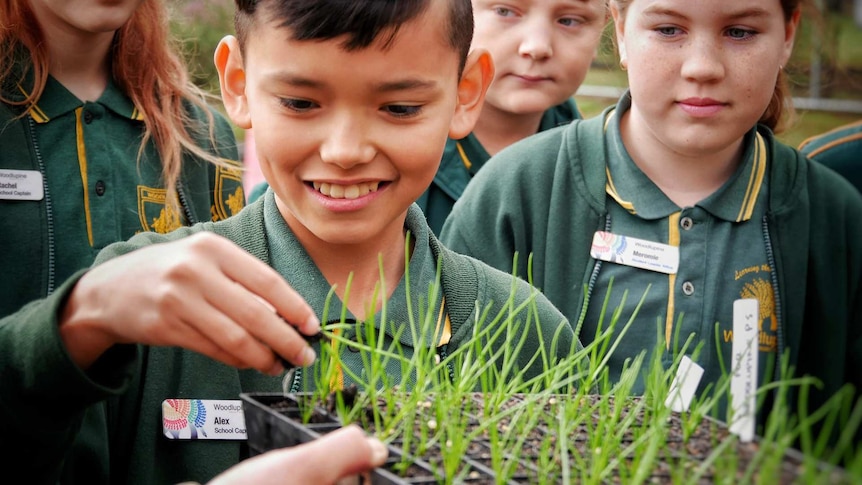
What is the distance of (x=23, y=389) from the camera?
146cm

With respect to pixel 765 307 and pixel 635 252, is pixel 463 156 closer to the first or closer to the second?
pixel 635 252

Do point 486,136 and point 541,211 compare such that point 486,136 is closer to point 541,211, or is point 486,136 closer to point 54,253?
point 541,211

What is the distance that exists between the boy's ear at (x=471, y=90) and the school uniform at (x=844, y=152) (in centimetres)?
179

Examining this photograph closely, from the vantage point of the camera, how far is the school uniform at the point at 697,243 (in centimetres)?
275

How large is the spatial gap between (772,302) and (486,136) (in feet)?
4.34

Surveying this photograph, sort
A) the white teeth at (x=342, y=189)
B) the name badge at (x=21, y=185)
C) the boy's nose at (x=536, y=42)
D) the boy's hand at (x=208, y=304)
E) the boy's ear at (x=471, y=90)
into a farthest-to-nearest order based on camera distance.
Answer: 1. the boy's nose at (x=536, y=42)
2. the name badge at (x=21, y=185)
3. the boy's ear at (x=471, y=90)
4. the white teeth at (x=342, y=189)
5. the boy's hand at (x=208, y=304)

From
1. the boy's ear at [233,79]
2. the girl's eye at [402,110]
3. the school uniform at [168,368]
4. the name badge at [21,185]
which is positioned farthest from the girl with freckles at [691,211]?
the name badge at [21,185]

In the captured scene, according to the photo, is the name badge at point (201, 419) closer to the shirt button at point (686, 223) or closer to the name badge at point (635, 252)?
the name badge at point (635, 252)

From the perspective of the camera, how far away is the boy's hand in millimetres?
1292

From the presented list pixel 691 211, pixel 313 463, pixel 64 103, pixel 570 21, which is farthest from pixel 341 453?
pixel 570 21

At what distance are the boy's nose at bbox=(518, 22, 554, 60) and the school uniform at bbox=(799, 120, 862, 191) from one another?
3.24 ft

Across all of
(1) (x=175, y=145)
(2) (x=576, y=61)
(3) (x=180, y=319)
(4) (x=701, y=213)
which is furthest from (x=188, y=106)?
(3) (x=180, y=319)

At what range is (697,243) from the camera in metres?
2.78

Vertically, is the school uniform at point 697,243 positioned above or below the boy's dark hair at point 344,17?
below
